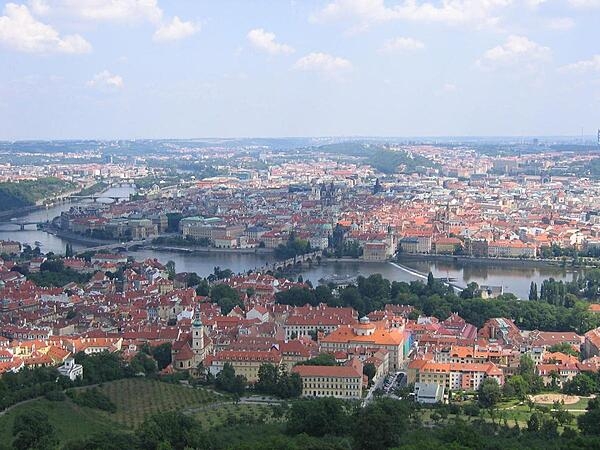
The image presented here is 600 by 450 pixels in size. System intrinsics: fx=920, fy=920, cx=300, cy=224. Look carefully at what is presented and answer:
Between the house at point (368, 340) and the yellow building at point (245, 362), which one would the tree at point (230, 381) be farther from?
the house at point (368, 340)

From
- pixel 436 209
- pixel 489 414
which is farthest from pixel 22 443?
pixel 436 209

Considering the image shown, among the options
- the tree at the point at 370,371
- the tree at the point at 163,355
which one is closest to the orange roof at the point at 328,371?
the tree at the point at 370,371

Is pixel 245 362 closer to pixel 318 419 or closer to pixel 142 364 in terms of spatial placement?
pixel 142 364

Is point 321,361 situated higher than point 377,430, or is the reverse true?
point 377,430

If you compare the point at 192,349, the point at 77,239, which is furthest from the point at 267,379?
the point at 77,239

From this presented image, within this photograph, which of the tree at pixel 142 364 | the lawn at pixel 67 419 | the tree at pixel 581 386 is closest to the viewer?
the lawn at pixel 67 419

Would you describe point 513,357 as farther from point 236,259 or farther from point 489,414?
point 236,259
